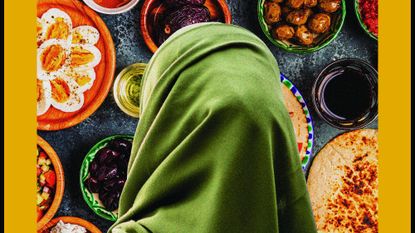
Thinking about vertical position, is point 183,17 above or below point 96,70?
above

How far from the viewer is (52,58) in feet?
8.38

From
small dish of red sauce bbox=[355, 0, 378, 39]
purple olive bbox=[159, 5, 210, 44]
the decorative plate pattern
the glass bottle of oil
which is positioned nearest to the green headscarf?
purple olive bbox=[159, 5, 210, 44]

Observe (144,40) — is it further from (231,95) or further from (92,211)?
(231,95)

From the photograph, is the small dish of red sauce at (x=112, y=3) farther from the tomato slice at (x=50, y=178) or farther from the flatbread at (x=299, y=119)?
the flatbread at (x=299, y=119)

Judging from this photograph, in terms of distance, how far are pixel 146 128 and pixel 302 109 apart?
1.87 metres

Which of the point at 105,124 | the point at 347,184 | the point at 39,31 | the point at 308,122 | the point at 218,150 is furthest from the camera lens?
the point at 347,184

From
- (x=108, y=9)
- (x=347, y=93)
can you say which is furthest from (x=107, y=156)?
(x=347, y=93)

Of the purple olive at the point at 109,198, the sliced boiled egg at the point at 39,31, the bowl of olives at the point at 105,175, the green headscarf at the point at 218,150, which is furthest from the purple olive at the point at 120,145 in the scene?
the green headscarf at the point at 218,150

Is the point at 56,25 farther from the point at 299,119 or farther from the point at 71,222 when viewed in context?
the point at 299,119

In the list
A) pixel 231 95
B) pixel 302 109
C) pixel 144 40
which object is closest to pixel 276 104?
pixel 231 95

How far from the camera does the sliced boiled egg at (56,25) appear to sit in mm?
2521

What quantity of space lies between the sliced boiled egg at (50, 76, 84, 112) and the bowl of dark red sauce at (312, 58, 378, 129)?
54.2 inches

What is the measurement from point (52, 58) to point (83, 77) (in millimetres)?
185

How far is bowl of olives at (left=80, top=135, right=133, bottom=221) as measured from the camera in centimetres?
260
